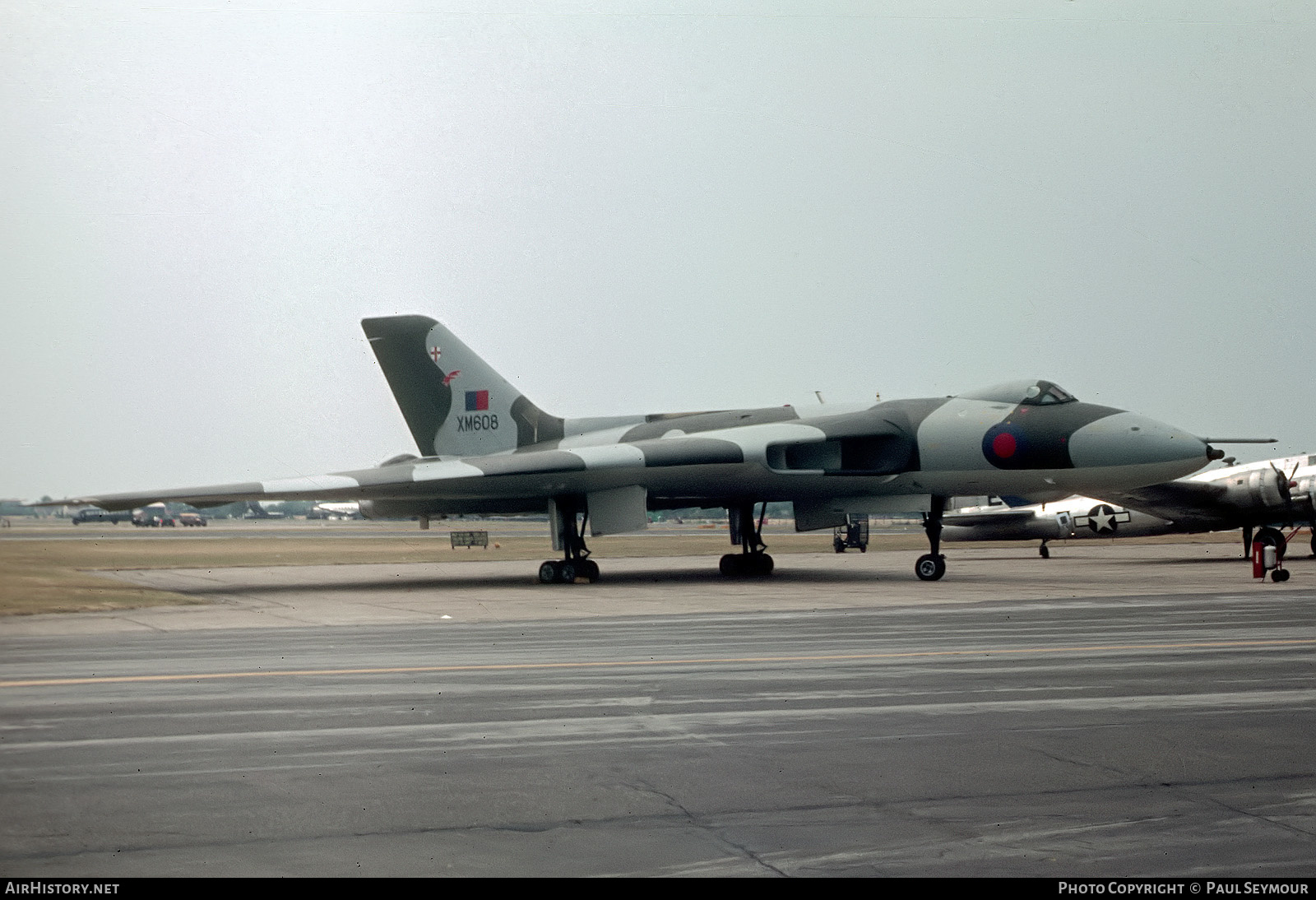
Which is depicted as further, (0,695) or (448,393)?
(448,393)

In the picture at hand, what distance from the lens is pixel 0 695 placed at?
8375mm

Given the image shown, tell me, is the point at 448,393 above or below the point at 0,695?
above

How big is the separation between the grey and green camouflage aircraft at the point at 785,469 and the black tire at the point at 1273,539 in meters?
4.39

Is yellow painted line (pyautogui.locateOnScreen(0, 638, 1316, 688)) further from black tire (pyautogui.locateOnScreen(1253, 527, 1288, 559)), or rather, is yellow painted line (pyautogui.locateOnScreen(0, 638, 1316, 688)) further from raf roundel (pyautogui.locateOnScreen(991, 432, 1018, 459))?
black tire (pyautogui.locateOnScreen(1253, 527, 1288, 559))

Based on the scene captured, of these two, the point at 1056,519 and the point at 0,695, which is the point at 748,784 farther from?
the point at 1056,519

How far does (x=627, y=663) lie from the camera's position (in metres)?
10.6

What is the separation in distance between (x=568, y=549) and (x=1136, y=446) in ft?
35.7

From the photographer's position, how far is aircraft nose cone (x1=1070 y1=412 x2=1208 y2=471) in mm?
21906

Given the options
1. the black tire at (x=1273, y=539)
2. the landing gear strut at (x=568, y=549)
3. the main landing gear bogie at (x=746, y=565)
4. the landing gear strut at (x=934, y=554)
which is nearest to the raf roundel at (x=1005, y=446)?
the landing gear strut at (x=934, y=554)

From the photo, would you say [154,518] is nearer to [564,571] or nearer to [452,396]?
[452,396]

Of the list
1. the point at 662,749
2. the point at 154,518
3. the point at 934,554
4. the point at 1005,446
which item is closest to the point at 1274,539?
the point at 1005,446

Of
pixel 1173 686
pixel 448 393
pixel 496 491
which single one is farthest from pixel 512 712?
pixel 448 393

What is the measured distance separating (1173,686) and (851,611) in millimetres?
7661
